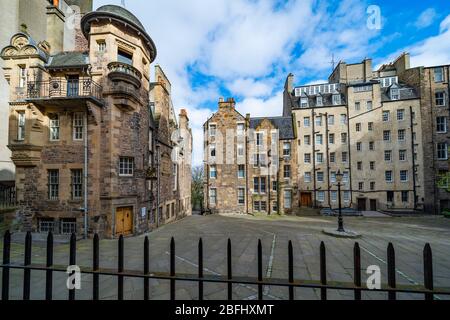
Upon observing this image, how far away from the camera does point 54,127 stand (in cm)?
1308

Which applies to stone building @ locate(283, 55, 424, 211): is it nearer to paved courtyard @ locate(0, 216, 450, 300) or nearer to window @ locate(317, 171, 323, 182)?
window @ locate(317, 171, 323, 182)

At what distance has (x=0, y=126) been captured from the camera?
18562 mm

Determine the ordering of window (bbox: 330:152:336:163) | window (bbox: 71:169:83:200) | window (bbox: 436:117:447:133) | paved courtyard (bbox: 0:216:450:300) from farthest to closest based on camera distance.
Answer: window (bbox: 330:152:336:163), window (bbox: 436:117:447:133), window (bbox: 71:169:83:200), paved courtyard (bbox: 0:216:450:300)

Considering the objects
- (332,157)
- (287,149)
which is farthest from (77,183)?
(332,157)

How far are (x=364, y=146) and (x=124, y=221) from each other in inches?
1325

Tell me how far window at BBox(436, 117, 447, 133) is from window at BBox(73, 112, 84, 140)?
141 ft

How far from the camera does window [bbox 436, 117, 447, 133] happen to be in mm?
28469

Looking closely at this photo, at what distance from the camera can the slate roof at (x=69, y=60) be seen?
13.2 metres

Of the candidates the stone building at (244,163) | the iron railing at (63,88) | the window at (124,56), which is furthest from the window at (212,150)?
the iron railing at (63,88)

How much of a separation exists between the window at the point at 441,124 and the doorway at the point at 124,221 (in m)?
41.0

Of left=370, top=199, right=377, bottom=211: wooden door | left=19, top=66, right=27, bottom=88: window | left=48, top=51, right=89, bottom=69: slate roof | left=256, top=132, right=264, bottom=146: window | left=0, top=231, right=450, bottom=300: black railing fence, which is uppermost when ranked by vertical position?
left=48, top=51, right=89, bottom=69: slate roof

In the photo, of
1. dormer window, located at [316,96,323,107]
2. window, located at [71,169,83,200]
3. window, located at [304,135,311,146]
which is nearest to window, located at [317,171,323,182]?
window, located at [304,135,311,146]

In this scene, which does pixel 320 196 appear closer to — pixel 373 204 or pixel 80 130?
pixel 373 204

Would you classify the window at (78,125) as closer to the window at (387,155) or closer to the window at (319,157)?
the window at (319,157)
